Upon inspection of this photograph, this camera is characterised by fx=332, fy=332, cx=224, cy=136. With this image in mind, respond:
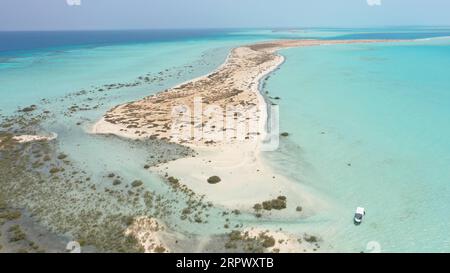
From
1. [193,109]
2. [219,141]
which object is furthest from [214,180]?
[193,109]

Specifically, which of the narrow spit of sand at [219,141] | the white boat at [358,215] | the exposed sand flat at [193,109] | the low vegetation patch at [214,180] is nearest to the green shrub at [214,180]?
the low vegetation patch at [214,180]

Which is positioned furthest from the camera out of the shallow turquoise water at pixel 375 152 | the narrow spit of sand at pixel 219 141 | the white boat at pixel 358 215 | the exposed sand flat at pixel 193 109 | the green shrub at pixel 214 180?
the exposed sand flat at pixel 193 109

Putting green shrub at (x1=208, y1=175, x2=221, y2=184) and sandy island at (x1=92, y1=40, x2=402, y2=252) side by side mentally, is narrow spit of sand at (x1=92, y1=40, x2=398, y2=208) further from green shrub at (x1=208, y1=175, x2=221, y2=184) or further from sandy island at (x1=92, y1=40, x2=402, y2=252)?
green shrub at (x1=208, y1=175, x2=221, y2=184)

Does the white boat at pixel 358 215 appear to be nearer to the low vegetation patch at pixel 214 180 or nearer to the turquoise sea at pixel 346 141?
the turquoise sea at pixel 346 141

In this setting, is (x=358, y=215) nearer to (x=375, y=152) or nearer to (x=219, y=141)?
(x=375, y=152)

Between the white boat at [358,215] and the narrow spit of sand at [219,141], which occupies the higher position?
the narrow spit of sand at [219,141]
